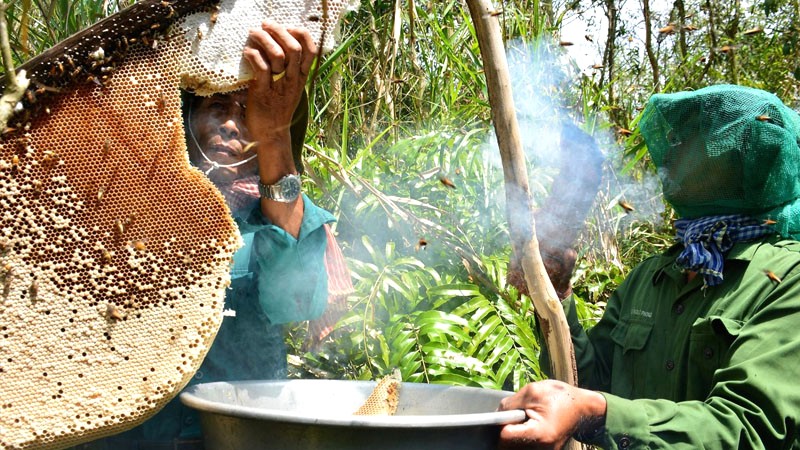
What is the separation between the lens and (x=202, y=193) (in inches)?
67.4

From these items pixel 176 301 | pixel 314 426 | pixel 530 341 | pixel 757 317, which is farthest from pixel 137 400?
pixel 530 341

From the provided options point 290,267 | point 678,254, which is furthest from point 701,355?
point 290,267

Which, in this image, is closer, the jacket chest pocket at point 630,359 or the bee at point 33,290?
the bee at point 33,290

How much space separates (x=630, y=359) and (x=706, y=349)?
0.38 m

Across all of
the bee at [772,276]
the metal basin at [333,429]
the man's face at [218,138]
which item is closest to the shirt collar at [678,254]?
the bee at [772,276]

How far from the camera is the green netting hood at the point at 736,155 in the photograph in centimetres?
→ 227

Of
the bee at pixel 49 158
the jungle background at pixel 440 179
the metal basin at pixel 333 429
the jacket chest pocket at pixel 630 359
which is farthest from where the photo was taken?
the jungle background at pixel 440 179

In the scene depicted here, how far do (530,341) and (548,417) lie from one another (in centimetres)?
182

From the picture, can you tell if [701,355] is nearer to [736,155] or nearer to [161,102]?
[736,155]

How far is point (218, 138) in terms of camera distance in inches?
87.7

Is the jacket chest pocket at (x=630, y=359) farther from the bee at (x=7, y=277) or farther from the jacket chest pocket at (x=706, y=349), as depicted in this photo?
the bee at (x=7, y=277)

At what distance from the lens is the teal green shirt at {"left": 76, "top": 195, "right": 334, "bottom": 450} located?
2.13m

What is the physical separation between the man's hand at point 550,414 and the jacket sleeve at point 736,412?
0.21ft

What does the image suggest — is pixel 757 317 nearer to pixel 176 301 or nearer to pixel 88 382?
pixel 176 301
